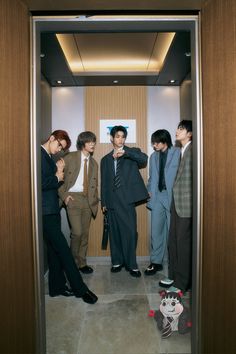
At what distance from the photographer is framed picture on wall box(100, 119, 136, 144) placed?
12.5 ft

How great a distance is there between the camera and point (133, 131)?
383 cm

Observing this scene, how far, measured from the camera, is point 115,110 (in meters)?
3.81

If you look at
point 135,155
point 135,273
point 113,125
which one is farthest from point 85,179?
point 135,273

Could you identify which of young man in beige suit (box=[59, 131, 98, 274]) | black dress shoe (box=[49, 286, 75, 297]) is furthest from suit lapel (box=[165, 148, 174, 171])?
black dress shoe (box=[49, 286, 75, 297])

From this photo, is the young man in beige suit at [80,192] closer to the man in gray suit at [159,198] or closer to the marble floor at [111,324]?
the marble floor at [111,324]

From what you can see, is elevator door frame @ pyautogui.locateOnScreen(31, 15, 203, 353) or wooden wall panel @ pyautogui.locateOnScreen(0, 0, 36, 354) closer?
wooden wall panel @ pyautogui.locateOnScreen(0, 0, 36, 354)

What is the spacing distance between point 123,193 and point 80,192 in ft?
1.70

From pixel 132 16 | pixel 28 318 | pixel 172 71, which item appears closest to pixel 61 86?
pixel 172 71

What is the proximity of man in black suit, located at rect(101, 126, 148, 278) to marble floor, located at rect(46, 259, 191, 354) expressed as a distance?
1.49ft

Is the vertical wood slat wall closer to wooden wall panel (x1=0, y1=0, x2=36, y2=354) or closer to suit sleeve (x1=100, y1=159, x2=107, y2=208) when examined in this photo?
suit sleeve (x1=100, y1=159, x2=107, y2=208)

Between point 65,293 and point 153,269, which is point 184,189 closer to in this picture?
point 153,269

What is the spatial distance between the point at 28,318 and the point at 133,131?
276 centimetres

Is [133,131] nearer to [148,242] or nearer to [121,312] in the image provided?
[148,242]

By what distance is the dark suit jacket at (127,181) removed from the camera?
336 cm
